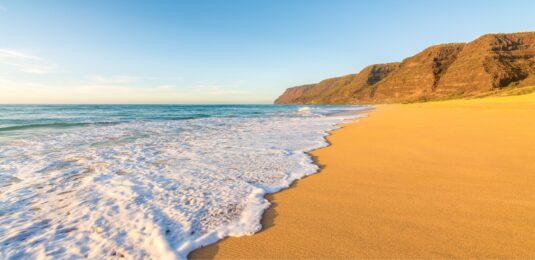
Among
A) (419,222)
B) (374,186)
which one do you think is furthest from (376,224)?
(374,186)

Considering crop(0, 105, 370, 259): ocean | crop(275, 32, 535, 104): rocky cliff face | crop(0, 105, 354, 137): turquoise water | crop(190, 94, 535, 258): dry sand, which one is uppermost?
crop(275, 32, 535, 104): rocky cliff face

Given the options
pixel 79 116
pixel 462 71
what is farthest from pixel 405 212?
pixel 462 71

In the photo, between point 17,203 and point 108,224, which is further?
point 17,203

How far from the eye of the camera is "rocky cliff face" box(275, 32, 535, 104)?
70250 millimetres

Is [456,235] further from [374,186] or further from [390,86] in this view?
[390,86]

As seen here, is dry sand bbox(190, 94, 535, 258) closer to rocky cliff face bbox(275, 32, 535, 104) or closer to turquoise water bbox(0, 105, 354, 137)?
turquoise water bbox(0, 105, 354, 137)

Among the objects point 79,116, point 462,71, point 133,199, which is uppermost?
point 462,71

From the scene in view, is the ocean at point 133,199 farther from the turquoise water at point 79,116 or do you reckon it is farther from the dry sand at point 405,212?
the turquoise water at point 79,116

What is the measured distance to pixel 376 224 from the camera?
2.53 m

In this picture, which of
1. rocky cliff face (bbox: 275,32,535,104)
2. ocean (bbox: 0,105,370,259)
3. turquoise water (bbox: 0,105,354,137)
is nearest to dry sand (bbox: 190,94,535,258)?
ocean (bbox: 0,105,370,259)

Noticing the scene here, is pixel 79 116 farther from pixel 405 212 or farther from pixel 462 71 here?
pixel 462 71

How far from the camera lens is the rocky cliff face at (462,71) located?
70.2m

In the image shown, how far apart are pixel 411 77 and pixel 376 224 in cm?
12387

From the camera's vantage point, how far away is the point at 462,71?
8569 cm
